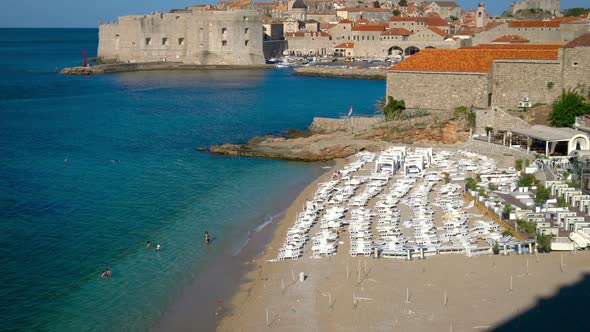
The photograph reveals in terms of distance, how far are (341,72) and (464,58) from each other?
28.7 m

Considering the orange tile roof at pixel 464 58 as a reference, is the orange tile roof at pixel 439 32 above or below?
above

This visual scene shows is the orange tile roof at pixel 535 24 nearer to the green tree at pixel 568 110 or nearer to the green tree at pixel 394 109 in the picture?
the green tree at pixel 394 109

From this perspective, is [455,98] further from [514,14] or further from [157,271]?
[514,14]

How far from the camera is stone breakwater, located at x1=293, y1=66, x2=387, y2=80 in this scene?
162ft

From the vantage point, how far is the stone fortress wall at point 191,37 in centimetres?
5597

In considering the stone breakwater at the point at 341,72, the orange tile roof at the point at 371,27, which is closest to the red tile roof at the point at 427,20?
the orange tile roof at the point at 371,27

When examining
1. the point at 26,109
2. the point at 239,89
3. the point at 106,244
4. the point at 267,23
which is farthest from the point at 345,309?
the point at 267,23

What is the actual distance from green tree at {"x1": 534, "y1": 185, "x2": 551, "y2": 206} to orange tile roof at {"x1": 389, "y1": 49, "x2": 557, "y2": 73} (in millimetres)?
8007

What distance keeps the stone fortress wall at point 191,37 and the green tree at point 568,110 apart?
38.0 meters

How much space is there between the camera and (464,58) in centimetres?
2320

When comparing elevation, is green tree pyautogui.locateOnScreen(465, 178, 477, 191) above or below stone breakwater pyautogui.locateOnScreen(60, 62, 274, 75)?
below

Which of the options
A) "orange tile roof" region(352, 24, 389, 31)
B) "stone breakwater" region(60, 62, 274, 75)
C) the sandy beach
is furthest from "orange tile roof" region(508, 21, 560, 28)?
"orange tile roof" region(352, 24, 389, 31)

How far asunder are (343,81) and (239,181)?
3019 centimetres

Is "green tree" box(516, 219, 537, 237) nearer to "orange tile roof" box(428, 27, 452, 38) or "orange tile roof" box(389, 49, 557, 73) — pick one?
"orange tile roof" box(389, 49, 557, 73)
